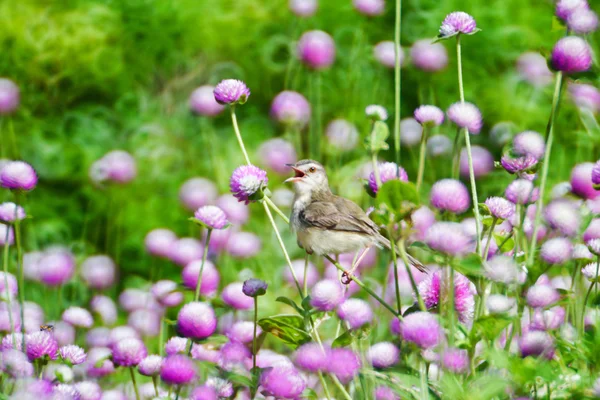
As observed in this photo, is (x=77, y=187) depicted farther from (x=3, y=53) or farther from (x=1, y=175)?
(x=1, y=175)

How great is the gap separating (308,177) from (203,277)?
665 millimetres

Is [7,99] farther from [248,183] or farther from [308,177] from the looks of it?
[248,183]

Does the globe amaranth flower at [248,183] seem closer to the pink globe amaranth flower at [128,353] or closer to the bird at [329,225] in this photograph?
the pink globe amaranth flower at [128,353]

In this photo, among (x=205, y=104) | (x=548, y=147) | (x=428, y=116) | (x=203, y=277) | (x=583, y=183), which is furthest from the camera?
(x=205, y=104)

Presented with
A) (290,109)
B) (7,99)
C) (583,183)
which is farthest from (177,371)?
(7,99)

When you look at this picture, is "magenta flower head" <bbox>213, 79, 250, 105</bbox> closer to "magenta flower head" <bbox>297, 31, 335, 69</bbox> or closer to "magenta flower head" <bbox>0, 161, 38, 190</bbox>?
"magenta flower head" <bbox>0, 161, 38, 190</bbox>

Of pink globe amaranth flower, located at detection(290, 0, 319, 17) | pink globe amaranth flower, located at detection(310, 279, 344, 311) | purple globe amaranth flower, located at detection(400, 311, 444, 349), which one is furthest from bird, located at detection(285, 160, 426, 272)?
pink globe amaranth flower, located at detection(290, 0, 319, 17)

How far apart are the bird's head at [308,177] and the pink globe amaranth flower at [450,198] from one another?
1.38m

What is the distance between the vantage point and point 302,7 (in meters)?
4.37

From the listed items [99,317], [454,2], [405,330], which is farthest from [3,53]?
[405,330]

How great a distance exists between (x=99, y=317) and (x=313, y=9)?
1.85 meters

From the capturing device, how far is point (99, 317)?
3.64m

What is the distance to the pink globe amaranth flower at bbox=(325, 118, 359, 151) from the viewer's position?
4109 mm

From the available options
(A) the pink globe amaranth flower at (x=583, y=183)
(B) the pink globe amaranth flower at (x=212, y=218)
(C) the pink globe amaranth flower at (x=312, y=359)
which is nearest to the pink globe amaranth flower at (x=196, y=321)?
(B) the pink globe amaranth flower at (x=212, y=218)
